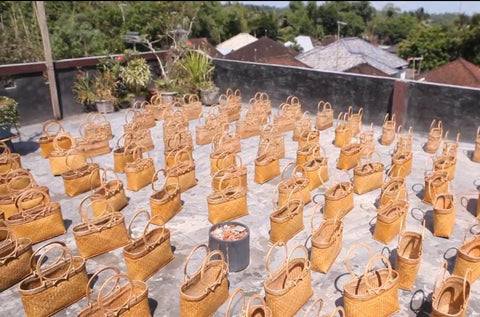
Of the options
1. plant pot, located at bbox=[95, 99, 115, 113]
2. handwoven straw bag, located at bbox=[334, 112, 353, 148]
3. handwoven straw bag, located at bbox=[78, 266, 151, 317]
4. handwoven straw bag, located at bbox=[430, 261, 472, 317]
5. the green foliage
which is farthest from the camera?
plant pot, located at bbox=[95, 99, 115, 113]

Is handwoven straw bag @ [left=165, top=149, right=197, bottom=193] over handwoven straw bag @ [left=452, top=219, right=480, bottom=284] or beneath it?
over

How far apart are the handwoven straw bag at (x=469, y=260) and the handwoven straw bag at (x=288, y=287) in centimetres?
188

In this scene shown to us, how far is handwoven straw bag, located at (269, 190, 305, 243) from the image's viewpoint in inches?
231

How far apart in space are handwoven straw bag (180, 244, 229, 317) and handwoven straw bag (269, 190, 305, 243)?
4.12ft

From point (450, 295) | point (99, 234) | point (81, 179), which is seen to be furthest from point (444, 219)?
point (81, 179)

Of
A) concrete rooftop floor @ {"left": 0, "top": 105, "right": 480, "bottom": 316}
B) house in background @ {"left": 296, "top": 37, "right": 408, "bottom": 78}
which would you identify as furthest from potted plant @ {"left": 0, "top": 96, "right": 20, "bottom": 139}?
house in background @ {"left": 296, "top": 37, "right": 408, "bottom": 78}

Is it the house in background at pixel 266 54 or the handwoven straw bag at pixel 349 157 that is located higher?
the house in background at pixel 266 54

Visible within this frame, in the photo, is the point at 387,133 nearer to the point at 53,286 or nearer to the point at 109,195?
the point at 109,195

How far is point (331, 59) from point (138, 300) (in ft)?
68.7

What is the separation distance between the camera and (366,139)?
9.08 metres

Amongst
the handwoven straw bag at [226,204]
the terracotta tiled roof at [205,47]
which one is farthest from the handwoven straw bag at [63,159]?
the terracotta tiled roof at [205,47]

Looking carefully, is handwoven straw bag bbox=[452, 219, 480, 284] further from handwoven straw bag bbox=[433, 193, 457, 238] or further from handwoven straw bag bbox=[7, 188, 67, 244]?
handwoven straw bag bbox=[7, 188, 67, 244]

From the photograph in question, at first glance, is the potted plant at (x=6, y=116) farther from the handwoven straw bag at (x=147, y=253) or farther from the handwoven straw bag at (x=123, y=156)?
the handwoven straw bag at (x=147, y=253)

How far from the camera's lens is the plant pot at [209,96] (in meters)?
13.6
